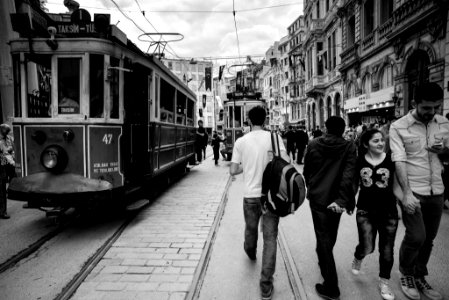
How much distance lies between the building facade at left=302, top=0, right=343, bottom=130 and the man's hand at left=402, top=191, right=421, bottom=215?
24.3 m

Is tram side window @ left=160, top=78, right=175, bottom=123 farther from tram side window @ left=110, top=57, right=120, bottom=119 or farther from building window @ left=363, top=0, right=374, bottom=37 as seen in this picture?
building window @ left=363, top=0, right=374, bottom=37

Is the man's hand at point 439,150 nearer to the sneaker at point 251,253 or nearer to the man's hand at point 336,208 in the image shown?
the man's hand at point 336,208

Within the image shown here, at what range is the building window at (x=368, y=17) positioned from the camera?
2076 centimetres

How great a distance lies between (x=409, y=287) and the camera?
3.31m

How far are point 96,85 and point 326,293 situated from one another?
15.3 feet

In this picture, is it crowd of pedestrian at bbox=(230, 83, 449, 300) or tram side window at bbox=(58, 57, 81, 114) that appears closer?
crowd of pedestrian at bbox=(230, 83, 449, 300)

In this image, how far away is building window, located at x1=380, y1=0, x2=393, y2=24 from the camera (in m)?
18.1

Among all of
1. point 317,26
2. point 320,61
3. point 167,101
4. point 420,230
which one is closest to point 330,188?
point 420,230

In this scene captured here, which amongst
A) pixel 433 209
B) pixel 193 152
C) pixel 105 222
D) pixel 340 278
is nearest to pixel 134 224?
pixel 105 222

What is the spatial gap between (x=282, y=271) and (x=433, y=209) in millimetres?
1801

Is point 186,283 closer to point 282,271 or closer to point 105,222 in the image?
point 282,271

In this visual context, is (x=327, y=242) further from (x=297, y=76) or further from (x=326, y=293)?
(x=297, y=76)

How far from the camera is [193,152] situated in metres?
14.1

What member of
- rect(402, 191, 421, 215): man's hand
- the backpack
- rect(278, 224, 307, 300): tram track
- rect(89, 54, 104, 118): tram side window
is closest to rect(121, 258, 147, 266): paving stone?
rect(278, 224, 307, 300): tram track
